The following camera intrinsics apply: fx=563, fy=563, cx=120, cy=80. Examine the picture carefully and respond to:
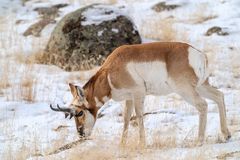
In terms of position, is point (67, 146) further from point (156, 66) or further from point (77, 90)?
point (156, 66)

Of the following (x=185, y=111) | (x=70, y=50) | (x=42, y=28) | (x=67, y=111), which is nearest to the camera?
A: (x=67, y=111)

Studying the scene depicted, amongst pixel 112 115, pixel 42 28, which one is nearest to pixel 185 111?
pixel 112 115

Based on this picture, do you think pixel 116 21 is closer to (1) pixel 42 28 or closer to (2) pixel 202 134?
(1) pixel 42 28

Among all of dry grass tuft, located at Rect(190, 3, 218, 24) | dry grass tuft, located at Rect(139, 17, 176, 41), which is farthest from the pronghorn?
dry grass tuft, located at Rect(190, 3, 218, 24)

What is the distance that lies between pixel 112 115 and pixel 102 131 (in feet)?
3.47

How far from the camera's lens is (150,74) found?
279 inches

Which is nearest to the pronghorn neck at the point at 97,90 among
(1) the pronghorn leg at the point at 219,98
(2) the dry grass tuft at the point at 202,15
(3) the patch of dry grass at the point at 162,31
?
(1) the pronghorn leg at the point at 219,98

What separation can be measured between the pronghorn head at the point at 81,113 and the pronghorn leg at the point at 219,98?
1546 millimetres

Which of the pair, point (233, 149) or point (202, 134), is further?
point (202, 134)

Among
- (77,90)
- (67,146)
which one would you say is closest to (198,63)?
(77,90)

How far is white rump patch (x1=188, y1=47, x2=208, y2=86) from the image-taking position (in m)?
7.05

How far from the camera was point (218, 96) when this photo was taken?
7.31 m

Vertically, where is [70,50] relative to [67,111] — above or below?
below

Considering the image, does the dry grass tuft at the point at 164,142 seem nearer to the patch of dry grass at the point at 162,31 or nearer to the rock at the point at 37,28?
the patch of dry grass at the point at 162,31
